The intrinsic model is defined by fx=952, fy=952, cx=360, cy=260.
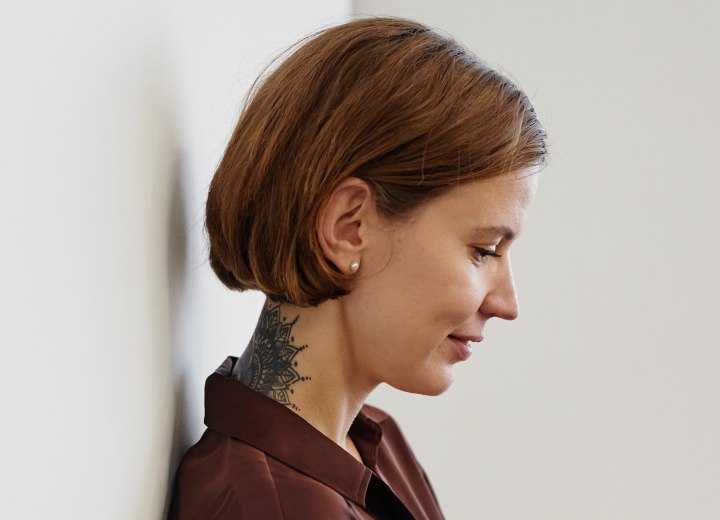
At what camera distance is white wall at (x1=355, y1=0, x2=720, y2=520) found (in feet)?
9.02

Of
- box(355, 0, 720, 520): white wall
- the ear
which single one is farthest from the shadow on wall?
box(355, 0, 720, 520): white wall

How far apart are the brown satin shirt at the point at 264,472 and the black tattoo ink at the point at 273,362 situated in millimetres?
22

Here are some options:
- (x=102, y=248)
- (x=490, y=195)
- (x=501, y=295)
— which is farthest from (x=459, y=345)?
(x=102, y=248)

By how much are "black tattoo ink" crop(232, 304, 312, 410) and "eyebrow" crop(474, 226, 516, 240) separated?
221 millimetres

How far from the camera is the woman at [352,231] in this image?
0.97 meters

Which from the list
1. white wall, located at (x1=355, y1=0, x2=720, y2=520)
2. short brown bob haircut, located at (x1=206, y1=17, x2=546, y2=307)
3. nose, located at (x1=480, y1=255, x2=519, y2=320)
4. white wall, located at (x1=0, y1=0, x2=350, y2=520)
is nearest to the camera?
white wall, located at (x1=0, y1=0, x2=350, y2=520)

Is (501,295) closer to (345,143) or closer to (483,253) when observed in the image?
(483,253)

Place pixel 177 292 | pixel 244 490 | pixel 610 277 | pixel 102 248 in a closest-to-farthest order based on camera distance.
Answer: pixel 102 248 < pixel 244 490 < pixel 177 292 < pixel 610 277

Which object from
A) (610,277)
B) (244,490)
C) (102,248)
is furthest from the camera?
(610,277)

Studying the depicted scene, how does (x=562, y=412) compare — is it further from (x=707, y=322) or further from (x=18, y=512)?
(x=18, y=512)

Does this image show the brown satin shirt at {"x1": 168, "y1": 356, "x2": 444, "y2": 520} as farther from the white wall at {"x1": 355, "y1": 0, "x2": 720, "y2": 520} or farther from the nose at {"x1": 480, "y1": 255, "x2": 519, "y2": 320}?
the white wall at {"x1": 355, "y1": 0, "x2": 720, "y2": 520}

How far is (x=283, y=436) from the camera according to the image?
974 mm

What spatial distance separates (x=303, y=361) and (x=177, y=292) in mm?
154

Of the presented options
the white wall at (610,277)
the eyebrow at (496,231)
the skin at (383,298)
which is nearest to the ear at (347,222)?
the skin at (383,298)
